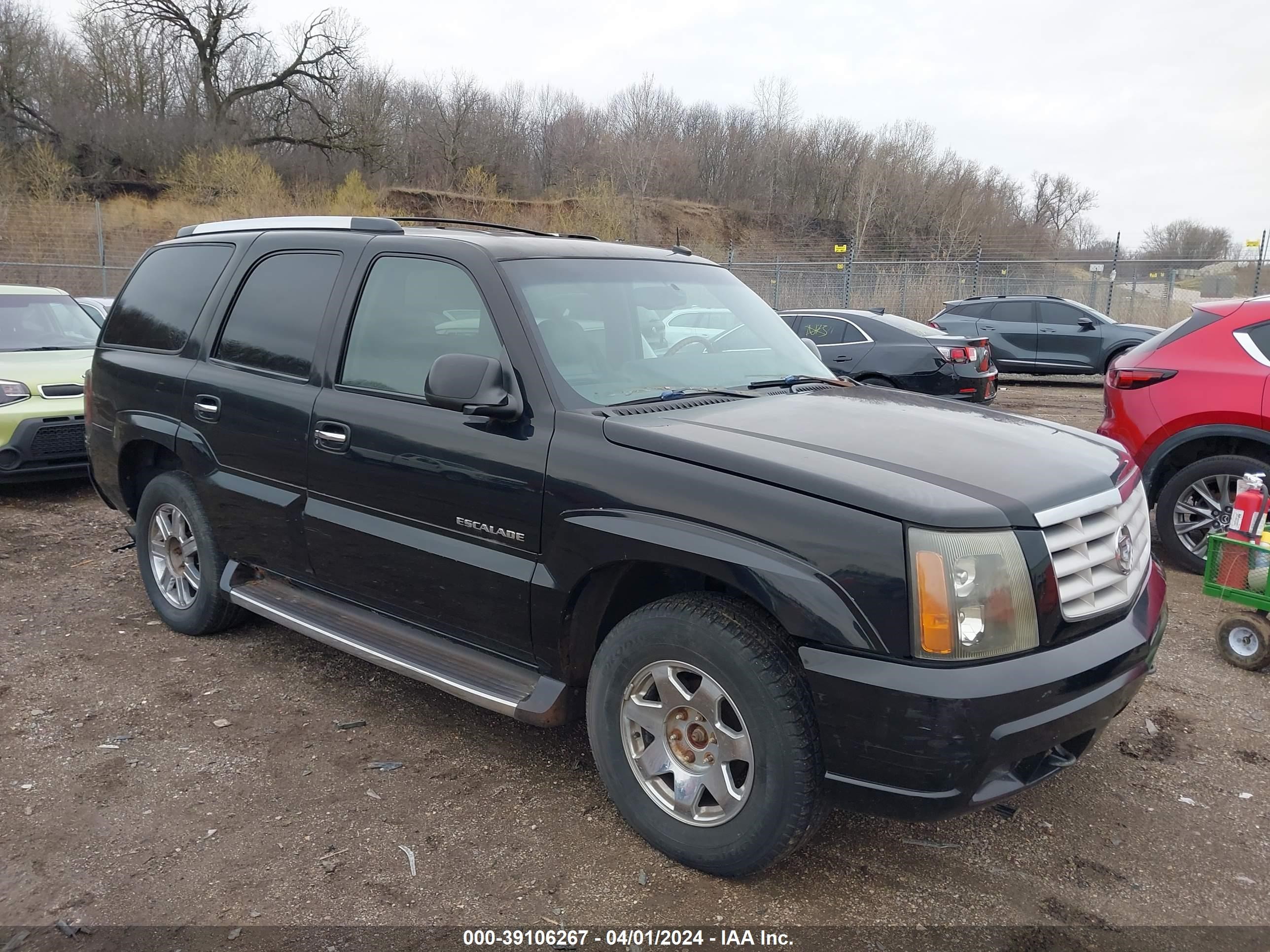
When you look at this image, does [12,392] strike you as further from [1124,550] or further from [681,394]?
[1124,550]

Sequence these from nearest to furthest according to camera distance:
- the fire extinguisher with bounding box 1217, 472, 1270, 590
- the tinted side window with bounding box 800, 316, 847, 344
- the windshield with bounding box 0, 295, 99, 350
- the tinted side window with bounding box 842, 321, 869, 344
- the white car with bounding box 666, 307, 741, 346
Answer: the white car with bounding box 666, 307, 741, 346 < the fire extinguisher with bounding box 1217, 472, 1270, 590 < the windshield with bounding box 0, 295, 99, 350 < the tinted side window with bounding box 842, 321, 869, 344 < the tinted side window with bounding box 800, 316, 847, 344

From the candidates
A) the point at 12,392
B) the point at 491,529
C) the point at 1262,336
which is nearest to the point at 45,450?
the point at 12,392

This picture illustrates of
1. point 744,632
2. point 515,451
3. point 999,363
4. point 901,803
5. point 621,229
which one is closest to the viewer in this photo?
point 901,803

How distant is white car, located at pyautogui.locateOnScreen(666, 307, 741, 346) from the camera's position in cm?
364

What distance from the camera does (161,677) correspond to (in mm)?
4176

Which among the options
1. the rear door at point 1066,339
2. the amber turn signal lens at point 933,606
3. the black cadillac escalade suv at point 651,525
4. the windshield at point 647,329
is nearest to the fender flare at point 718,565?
the black cadillac escalade suv at point 651,525

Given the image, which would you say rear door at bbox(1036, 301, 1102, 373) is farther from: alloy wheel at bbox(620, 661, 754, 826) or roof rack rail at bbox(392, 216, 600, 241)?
alloy wheel at bbox(620, 661, 754, 826)

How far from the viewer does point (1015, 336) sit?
1738 cm

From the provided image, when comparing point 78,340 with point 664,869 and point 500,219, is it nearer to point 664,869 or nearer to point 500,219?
point 664,869

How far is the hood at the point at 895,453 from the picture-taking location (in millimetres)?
2383

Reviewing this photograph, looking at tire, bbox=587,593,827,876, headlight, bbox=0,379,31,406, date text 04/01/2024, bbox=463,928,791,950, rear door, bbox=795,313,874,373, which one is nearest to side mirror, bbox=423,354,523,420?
tire, bbox=587,593,827,876

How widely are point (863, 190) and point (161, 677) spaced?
5534 cm

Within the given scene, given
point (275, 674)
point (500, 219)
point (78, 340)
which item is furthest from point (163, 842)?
point (500, 219)

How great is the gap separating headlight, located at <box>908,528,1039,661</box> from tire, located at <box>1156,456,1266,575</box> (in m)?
4.03
